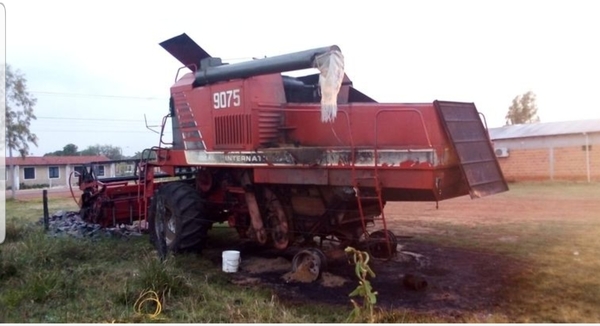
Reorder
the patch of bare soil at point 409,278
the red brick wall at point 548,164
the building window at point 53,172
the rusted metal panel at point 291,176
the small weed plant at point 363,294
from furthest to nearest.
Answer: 1. the building window at point 53,172
2. the red brick wall at point 548,164
3. the rusted metal panel at point 291,176
4. the patch of bare soil at point 409,278
5. the small weed plant at point 363,294

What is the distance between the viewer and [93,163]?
1037 centimetres

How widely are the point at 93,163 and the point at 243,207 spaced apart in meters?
4.03

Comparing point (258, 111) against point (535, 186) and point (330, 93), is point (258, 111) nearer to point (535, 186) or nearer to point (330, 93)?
point (330, 93)

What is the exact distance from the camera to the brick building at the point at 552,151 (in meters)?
17.2

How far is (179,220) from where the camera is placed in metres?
7.68

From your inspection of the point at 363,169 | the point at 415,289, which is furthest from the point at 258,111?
the point at 415,289

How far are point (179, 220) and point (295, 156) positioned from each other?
86.7 inches

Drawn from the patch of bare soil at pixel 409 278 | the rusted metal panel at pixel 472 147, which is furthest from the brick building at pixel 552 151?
the rusted metal panel at pixel 472 147

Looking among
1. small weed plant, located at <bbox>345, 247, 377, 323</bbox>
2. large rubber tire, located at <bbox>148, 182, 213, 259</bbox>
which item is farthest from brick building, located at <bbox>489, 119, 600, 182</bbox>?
small weed plant, located at <bbox>345, 247, 377, 323</bbox>

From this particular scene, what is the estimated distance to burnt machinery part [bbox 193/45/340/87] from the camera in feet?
20.0

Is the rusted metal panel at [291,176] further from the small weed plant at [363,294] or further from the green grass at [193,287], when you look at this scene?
the small weed plant at [363,294]

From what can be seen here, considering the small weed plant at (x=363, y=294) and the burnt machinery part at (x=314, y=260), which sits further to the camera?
the burnt machinery part at (x=314, y=260)

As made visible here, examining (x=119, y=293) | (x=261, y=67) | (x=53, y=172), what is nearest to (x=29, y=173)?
(x=53, y=172)

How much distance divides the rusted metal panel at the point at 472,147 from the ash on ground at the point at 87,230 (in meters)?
5.88
